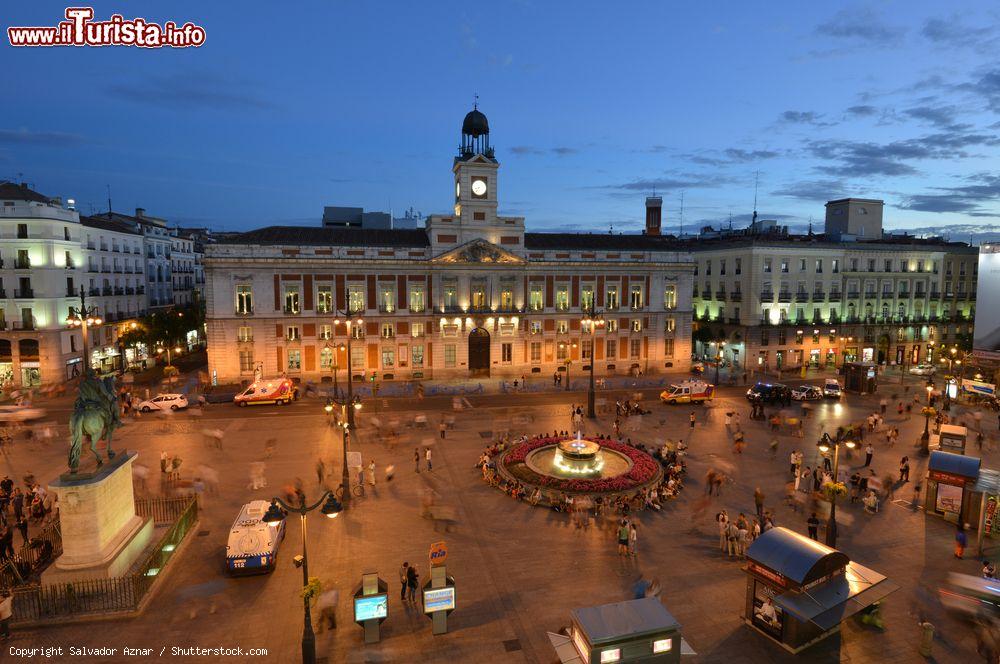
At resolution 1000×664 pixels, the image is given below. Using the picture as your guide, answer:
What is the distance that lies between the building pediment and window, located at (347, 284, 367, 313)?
7.14 m

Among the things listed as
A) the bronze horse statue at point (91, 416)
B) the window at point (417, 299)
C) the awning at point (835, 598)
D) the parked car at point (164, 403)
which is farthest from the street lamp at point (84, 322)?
the window at point (417, 299)

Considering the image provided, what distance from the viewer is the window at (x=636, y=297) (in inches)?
2205

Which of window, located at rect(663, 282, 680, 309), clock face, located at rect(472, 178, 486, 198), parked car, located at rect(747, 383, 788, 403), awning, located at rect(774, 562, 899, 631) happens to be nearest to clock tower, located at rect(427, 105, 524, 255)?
clock face, located at rect(472, 178, 486, 198)

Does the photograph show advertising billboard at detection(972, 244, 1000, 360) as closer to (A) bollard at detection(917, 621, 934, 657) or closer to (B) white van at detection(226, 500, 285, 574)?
(A) bollard at detection(917, 621, 934, 657)

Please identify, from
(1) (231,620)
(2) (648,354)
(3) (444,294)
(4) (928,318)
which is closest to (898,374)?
(4) (928,318)

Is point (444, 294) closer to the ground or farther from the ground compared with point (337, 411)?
farther from the ground

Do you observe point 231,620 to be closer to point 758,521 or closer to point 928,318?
point 758,521

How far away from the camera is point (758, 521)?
19891 mm

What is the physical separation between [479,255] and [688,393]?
22264 mm

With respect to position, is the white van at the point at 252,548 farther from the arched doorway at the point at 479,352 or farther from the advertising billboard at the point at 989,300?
the advertising billboard at the point at 989,300

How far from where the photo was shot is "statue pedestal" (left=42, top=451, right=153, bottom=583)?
51.5 feet

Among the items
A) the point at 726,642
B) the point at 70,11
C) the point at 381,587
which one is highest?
the point at 70,11

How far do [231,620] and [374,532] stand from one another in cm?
597

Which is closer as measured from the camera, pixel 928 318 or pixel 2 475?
pixel 2 475
